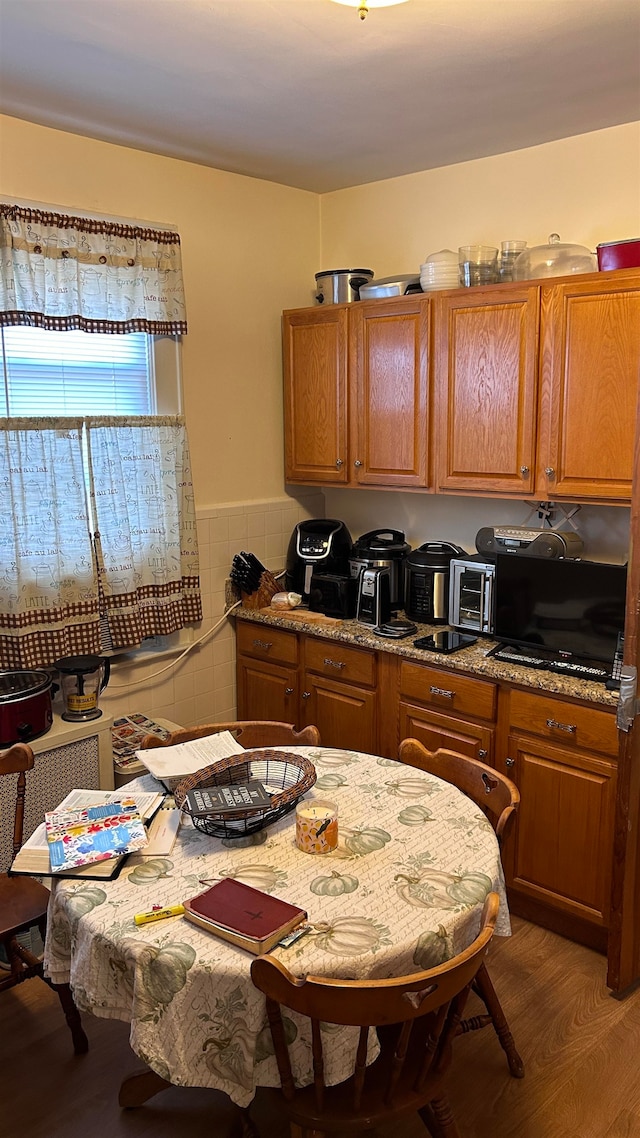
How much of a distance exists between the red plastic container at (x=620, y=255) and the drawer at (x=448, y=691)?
139cm

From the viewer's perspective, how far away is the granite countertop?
2572mm

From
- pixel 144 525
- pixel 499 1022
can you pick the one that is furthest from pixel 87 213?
pixel 499 1022

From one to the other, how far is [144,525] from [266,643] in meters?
0.75

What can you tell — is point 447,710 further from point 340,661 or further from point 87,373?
point 87,373

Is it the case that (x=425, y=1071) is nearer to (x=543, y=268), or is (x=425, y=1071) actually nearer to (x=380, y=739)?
(x=380, y=739)

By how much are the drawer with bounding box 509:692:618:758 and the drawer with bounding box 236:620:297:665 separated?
3.45ft

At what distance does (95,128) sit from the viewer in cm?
290

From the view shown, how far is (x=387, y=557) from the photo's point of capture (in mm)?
3398

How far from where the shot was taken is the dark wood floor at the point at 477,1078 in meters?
2.02

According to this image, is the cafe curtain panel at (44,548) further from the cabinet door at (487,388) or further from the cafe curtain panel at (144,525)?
the cabinet door at (487,388)

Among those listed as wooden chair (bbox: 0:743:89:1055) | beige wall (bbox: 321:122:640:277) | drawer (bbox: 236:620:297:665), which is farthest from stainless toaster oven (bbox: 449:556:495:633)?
wooden chair (bbox: 0:743:89:1055)

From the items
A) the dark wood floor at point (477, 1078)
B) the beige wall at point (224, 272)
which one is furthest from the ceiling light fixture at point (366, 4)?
the dark wood floor at point (477, 1078)

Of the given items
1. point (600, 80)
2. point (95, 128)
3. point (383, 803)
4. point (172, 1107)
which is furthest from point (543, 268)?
point (172, 1107)

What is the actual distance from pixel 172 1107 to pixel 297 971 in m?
0.97
